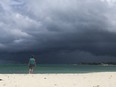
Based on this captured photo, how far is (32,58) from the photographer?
3466 cm
